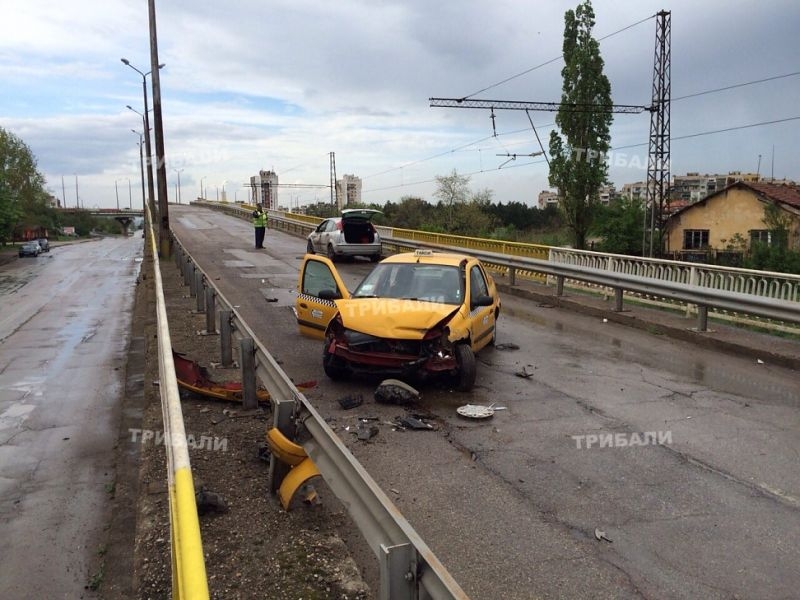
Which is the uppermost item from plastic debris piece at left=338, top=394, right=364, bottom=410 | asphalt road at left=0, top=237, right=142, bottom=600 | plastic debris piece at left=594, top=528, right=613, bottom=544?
plastic debris piece at left=338, top=394, right=364, bottom=410

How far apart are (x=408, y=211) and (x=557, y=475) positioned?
250ft

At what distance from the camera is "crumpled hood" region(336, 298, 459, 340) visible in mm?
7332

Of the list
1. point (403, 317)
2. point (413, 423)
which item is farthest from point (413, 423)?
point (403, 317)

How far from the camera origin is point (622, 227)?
53625 millimetres

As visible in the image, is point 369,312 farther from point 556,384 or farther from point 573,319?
point 573,319

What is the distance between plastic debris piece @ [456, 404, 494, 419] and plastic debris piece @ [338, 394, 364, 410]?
1.05 m

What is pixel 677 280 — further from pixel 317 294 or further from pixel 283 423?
pixel 283 423

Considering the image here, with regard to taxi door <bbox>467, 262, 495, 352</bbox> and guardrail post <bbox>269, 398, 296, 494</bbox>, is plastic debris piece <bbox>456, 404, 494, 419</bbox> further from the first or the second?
guardrail post <bbox>269, 398, 296, 494</bbox>

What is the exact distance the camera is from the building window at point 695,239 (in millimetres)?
46094

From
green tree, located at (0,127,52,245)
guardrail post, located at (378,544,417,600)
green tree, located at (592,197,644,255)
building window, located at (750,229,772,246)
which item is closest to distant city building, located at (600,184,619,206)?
green tree, located at (592,197,644,255)

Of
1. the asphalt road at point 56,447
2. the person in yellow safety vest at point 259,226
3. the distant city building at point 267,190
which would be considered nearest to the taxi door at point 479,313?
the asphalt road at point 56,447

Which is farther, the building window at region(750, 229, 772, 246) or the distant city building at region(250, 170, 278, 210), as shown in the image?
the distant city building at region(250, 170, 278, 210)

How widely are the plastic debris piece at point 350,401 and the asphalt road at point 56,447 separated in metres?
2.44

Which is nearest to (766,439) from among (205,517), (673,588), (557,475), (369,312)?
(557,475)
